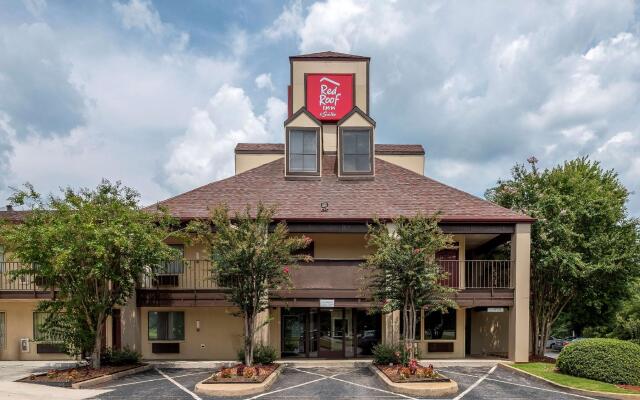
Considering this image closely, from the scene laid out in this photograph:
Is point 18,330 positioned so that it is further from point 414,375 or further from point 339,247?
point 414,375

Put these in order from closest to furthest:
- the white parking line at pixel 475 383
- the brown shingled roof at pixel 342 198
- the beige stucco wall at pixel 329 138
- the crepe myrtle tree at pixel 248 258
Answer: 1. the white parking line at pixel 475 383
2. the crepe myrtle tree at pixel 248 258
3. the brown shingled roof at pixel 342 198
4. the beige stucco wall at pixel 329 138

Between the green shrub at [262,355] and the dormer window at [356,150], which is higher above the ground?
the dormer window at [356,150]

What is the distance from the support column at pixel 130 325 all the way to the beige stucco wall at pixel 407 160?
605 inches

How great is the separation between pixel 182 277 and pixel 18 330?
26.5 ft

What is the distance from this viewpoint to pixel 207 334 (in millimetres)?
21984

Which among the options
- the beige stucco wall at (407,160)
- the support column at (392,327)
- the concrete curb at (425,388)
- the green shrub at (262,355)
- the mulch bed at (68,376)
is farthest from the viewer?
the beige stucco wall at (407,160)

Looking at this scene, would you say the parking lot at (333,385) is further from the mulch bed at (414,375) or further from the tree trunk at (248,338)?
the tree trunk at (248,338)

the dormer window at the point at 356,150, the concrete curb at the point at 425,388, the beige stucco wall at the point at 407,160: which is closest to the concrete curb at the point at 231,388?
the concrete curb at the point at 425,388

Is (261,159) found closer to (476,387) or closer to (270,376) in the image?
(270,376)

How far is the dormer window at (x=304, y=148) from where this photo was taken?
80.6 ft

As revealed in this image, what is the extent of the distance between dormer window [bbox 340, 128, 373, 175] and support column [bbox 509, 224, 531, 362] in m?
7.69

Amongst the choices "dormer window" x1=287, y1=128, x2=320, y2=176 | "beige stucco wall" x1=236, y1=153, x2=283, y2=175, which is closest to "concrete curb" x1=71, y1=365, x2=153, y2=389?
"dormer window" x1=287, y1=128, x2=320, y2=176

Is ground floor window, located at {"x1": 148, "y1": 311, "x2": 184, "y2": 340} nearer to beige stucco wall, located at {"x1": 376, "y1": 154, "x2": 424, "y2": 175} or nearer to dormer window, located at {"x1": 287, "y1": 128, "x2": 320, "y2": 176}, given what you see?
dormer window, located at {"x1": 287, "y1": 128, "x2": 320, "y2": 176}

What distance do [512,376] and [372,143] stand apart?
40.5 feet
